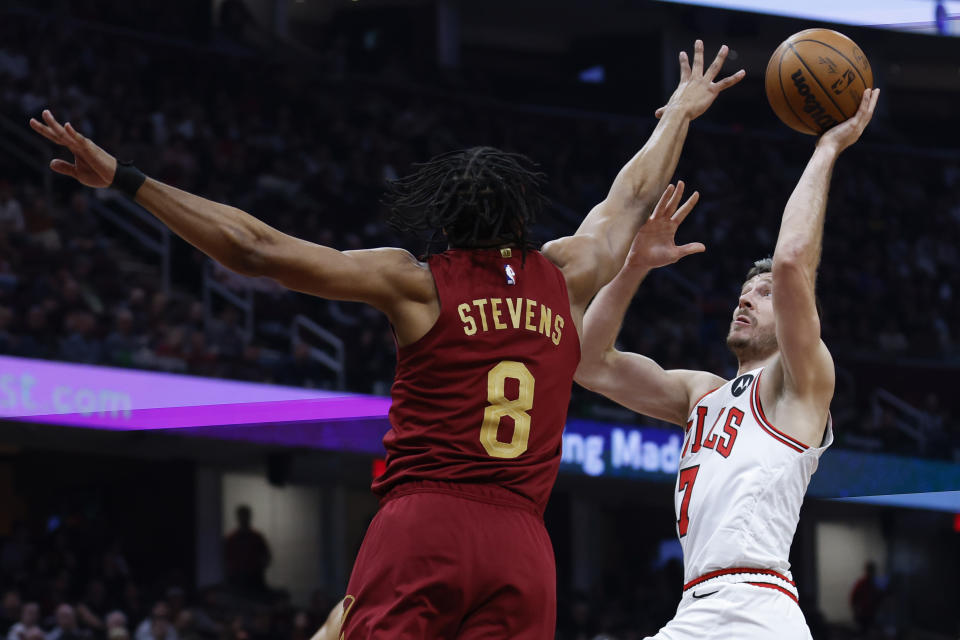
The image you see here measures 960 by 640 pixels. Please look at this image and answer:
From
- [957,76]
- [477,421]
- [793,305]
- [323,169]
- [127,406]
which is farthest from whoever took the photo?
[957,76]

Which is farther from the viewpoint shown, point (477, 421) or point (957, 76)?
point (957, 76)

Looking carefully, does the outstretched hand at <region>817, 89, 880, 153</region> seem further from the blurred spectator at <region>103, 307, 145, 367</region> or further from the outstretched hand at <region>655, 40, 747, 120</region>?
the blurred spectator at <region>103, 307, 145, 367</region>

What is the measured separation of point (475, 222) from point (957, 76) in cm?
2464

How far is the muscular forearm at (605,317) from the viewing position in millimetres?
4512

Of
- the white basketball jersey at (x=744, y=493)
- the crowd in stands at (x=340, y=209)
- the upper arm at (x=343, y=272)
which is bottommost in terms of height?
the white basketball jersey at (x=744, y=493)

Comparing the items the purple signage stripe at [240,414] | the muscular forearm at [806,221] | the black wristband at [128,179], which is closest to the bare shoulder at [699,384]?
the muscular forearm at [806,221]

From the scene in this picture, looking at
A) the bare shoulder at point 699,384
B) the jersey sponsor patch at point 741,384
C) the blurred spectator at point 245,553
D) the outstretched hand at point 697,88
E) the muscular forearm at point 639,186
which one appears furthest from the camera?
the blurred spectator at point 245,553

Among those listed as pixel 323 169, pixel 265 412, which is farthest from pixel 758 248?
pixel 265 412

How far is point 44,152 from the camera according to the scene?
13852 mm

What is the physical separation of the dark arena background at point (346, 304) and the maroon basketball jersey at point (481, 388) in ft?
24.5

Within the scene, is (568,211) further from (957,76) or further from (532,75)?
(957,76)

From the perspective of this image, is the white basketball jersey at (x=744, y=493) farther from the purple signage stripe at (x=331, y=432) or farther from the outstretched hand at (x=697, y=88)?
the purple signage stripe at (x=331, y=432)

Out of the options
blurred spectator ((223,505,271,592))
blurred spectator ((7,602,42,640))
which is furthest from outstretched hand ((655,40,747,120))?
blurred spectator ((223,505,271,592))

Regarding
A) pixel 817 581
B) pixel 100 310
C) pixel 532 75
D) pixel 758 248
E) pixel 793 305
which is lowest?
pixel 817 581
